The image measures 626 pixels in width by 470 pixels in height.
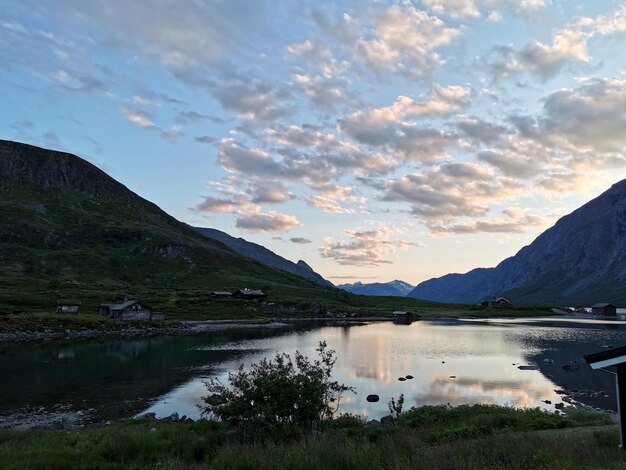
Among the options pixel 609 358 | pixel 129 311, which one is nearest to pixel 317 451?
pixel 609 358

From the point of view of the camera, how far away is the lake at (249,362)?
41.3 meters

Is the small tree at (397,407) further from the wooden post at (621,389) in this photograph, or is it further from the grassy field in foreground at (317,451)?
the wooden post at (621,389)

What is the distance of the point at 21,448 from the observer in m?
17.4

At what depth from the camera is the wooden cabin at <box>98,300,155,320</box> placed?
12688cm

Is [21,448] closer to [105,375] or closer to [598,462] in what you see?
[598,462]

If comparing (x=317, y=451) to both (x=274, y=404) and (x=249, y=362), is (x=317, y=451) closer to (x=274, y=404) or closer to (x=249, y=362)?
(x=274, y=404)

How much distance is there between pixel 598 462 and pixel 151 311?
133m

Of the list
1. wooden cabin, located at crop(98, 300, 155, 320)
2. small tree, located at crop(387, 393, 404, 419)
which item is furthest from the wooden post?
wooden cabin, located at crop(98, 300, 155, 320)

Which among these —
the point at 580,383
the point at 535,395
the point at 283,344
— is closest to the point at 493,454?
the point at 535,395

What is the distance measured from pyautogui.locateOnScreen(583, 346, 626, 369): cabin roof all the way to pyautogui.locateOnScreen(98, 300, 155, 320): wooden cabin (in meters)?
126

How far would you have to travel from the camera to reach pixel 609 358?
648 inches

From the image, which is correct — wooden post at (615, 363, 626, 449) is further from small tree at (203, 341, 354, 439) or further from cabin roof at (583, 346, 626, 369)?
small tree at (203, 341, 354, 439)

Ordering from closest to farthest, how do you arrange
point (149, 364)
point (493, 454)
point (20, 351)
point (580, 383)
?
point (493, 454)
point (580, 383)
point (149, 364)
point (20, 351)

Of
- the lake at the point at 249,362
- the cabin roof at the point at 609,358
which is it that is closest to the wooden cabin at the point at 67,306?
the lake at the point at 249,362
